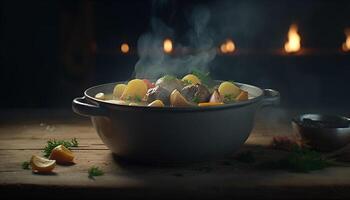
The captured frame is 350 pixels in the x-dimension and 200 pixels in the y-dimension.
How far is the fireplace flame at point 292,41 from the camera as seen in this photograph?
260 cm

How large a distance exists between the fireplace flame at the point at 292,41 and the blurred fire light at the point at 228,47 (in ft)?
0.98

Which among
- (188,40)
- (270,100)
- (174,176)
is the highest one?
(188,40)

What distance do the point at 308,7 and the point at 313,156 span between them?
1613 mm

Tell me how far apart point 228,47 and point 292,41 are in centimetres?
35

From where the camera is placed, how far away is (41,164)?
1248 millimetres

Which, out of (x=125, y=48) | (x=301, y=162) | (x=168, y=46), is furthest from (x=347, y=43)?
(x=301, y=162)

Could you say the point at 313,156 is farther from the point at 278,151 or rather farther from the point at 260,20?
the point at 260,20

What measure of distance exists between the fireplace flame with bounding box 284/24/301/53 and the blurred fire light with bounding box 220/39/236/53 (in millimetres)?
298

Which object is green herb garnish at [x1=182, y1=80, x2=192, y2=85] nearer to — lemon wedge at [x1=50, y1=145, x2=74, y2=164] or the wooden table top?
the wooden table top

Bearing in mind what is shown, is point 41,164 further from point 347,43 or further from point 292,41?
point 347,43

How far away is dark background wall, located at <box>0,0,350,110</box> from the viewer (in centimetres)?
254

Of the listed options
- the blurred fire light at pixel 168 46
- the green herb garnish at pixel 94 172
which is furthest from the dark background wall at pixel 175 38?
the green herb garnish at pixel 94 172

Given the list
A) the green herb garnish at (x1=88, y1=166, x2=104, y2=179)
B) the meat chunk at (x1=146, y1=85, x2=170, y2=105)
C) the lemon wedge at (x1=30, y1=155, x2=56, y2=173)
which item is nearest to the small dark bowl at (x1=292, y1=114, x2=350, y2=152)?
the meat chunk at (x1=146, y1=85, x2=170, y2=105)

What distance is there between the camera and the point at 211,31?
2.76 m
